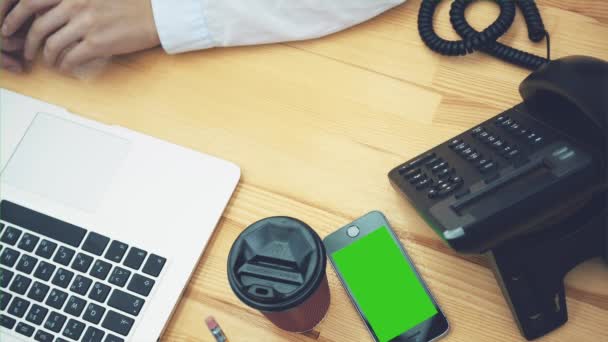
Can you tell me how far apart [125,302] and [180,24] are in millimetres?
346

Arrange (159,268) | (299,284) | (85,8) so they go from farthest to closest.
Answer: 1. (85,8)
2. (159,268)
3. (299,284)

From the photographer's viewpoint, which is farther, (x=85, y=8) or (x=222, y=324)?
(x=85, y=8)

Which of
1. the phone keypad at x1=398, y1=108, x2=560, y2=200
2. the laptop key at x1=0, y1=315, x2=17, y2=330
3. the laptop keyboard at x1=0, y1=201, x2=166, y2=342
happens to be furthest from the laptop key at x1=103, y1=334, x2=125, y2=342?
the phone keypad at x1=398, y1=108, x2=560, y2=200

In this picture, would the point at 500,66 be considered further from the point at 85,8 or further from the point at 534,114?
the point at 85,8

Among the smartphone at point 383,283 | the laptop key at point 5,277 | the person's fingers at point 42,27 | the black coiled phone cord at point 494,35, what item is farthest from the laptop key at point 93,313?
the black coiled phone cord at point 494,35

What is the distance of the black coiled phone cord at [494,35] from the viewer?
2.04 ft

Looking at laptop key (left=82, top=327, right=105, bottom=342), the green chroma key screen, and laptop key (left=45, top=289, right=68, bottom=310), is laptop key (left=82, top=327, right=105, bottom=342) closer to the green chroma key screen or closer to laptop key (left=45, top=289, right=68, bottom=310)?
laptop key (left=45, top=289, right=68, bottom=310)

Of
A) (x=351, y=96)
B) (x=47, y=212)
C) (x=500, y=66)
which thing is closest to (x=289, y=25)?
(x=351, y=96)

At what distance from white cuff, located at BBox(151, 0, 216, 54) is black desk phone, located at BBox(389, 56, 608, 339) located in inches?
12.1

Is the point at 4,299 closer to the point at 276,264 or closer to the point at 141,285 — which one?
the point at 141,285

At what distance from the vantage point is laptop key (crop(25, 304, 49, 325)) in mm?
547

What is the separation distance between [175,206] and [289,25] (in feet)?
0.88

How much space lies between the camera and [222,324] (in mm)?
562

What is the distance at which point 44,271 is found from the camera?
0.56m
